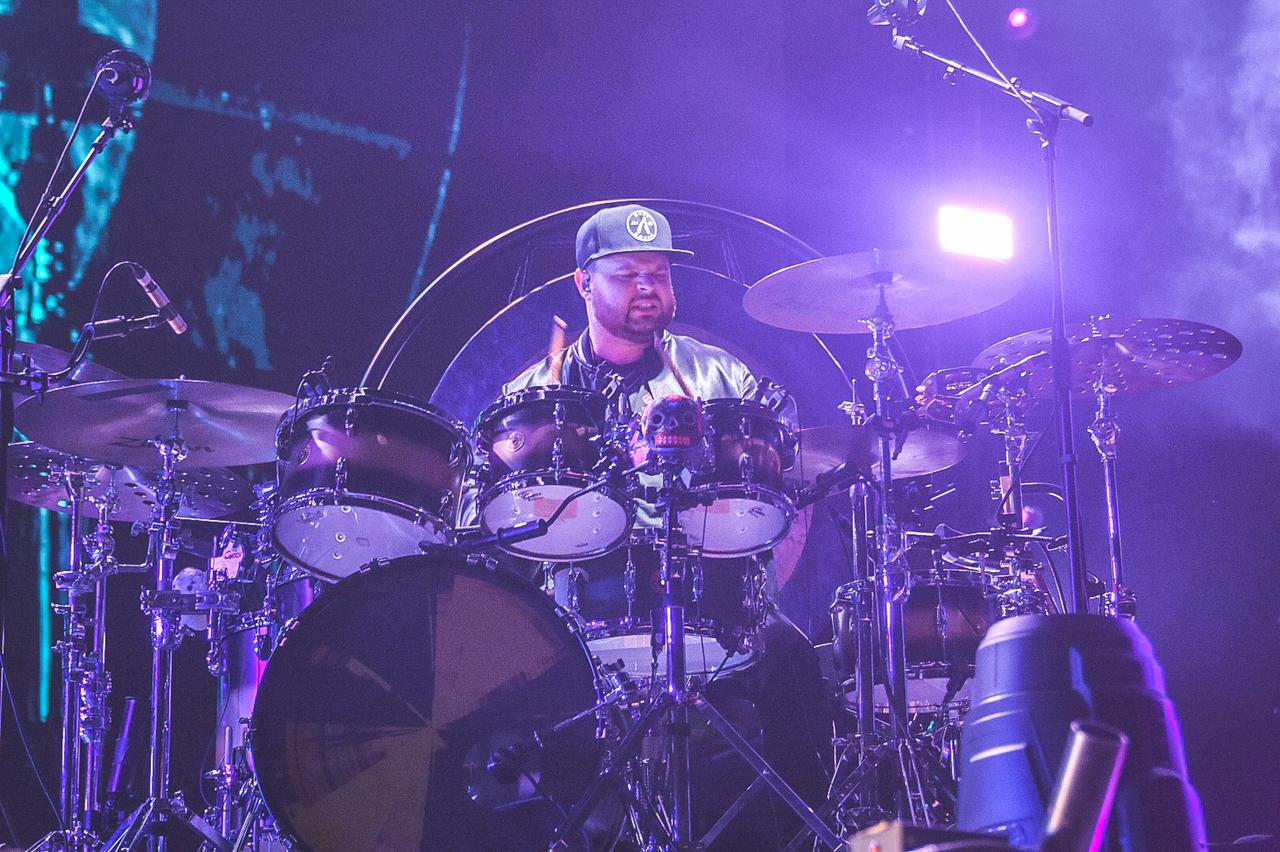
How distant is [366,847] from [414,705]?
0.42 m

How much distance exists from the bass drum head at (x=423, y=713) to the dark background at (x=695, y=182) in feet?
6.41

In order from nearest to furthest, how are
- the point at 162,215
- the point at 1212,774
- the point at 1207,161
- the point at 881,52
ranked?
the point at 162,215 → the point at 1212,774 → the point at 1207,161 → the point at 881,52

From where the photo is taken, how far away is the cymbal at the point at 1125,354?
446 cm

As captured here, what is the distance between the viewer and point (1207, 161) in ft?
21.1

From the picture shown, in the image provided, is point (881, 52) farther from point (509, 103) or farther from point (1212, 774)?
point (1212, 774)

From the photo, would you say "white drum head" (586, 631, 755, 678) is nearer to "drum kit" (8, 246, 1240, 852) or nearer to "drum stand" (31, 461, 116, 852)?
"drum kit" (8, 246, 1240, 852)

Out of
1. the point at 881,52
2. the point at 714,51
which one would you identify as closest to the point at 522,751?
the point at 714,51

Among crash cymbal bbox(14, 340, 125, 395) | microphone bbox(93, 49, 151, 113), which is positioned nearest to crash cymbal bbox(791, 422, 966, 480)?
microphone bbox(93, 49, 151, 113)

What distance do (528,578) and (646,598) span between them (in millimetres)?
414

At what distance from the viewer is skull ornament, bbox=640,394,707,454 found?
358 centimetres

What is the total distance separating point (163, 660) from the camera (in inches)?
181

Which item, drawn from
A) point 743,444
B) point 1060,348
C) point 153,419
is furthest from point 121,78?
point 1060,348

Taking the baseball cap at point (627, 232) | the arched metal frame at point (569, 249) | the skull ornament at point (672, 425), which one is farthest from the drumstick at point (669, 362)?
the skull ornament at point (672, 425)

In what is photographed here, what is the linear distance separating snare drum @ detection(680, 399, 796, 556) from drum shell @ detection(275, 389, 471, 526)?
853 millimetres
